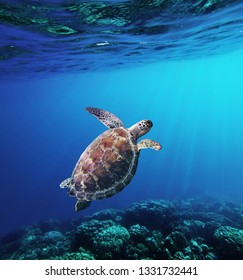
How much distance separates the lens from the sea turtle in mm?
5895

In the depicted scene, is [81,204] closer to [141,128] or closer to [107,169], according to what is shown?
[107,169]

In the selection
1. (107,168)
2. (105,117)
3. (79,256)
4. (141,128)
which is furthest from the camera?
(79,256)

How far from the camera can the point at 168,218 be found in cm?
1302

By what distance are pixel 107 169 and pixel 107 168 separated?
2 centimetres

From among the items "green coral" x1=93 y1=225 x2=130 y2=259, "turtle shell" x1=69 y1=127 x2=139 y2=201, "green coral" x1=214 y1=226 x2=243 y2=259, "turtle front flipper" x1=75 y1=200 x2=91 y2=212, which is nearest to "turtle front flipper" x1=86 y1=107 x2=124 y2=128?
"turtle shell" x1=69 y1=127 x2=139 y2=201

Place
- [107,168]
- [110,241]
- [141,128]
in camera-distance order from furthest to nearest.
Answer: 1. [110,241]
2. [141,128]
3. [107,168]

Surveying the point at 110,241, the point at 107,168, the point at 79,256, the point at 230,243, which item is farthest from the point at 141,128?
the point at 230,243

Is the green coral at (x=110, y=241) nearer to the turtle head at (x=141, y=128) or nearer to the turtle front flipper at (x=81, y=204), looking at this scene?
the turtle front flipper at (x=81, y=204)

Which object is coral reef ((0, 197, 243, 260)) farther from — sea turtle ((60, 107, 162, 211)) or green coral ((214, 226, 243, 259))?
sea turtle ((60, 107, 162, 211))

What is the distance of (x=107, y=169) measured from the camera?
592cm

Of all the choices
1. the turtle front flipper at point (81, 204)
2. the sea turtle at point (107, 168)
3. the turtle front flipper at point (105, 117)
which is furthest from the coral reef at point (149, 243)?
the turtle front flipper at point (105, 117)

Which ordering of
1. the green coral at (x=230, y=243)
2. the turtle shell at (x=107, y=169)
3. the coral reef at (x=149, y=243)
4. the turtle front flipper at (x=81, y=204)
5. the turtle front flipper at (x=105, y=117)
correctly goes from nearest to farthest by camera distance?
the turtle shell at (x=107, y=169)
the turtle front flipper at (x=81, y=204)
the turtle front flipper at (x=105, y=117)
the green coral at (x=230, y=243)
the coral reef at (x=149, y=243)

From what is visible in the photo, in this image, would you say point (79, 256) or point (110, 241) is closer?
point (79, 256)

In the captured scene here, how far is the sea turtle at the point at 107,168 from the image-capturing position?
232 inches
